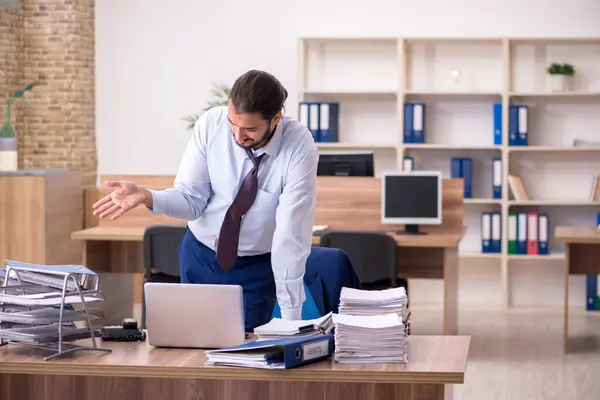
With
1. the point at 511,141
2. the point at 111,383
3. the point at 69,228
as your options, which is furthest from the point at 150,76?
the point at 111,383

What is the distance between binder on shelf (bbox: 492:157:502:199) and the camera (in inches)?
314

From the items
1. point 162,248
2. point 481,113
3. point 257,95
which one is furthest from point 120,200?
point 481,113

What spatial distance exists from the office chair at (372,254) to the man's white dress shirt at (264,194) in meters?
2.43

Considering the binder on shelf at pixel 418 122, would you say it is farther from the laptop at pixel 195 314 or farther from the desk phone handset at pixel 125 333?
the laptop at pixel 195 314

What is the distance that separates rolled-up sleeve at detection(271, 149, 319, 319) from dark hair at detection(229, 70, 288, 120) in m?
0.23

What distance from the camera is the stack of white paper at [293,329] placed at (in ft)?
8.59

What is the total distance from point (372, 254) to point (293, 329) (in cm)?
307

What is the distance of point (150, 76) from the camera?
8625mm

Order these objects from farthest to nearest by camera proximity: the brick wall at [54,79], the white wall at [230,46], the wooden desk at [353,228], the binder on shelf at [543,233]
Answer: the brick wall at [54,79], the white wall at [230,46], the binder on shelf at [543,233], the wooden desk at [353,228]

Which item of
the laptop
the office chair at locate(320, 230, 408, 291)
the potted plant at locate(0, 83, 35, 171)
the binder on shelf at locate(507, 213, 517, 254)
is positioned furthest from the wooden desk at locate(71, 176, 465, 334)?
the laptop

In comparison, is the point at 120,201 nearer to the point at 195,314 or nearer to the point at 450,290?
the point at 195,314

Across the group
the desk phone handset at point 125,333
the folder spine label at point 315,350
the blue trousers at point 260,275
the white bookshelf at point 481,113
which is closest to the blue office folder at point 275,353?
the folder spine label at point 315,350

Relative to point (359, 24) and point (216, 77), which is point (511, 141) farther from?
point (216, 77)

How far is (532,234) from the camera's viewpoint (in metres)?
7.94
